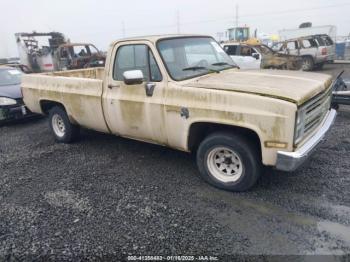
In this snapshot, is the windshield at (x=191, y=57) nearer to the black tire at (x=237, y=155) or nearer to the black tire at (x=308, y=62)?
the black tire at (x=237, y=155)

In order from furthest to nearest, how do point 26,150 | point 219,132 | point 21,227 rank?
point 26,150 → point 219,132 → point 21,227

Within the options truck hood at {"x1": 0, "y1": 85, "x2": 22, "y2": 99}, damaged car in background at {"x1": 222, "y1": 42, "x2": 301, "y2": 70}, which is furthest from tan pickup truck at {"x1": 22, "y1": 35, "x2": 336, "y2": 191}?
damaged car in background at {"x1": 222, "y1": 42, "x2": 301, "y2": 70}

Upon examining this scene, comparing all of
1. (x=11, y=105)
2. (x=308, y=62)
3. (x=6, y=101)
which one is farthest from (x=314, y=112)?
(x=308, y=62)

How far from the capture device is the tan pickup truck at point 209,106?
11.4 ft

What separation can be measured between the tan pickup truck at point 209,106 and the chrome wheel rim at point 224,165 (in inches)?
0.5

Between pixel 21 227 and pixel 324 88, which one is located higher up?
pixel 324 88

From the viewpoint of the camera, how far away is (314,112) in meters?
3.91

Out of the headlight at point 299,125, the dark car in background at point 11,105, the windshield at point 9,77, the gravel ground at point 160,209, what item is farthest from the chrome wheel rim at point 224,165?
the windshield at point 9,77

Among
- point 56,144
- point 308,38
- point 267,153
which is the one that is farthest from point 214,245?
point 308,38

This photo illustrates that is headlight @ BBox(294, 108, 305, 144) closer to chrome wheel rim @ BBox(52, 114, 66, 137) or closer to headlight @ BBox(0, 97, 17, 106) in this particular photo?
chrome wheel rim @ BBox(52, 114, 66, 137)

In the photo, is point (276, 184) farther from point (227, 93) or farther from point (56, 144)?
point (56, 144)

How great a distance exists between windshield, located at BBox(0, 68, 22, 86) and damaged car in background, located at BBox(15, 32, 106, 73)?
7.09 m

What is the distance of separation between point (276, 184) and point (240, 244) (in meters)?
1.41

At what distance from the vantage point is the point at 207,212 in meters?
3.72
